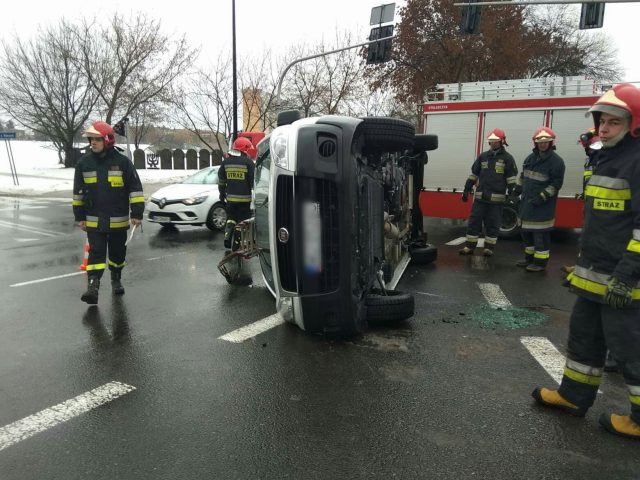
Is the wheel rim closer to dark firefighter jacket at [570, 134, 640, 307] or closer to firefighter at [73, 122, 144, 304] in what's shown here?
firefighter at [73, 122, 144, 304]

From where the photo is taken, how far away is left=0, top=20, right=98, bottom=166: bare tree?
24.8 m

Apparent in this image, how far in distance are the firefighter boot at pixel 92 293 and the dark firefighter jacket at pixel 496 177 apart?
5704 millimetres

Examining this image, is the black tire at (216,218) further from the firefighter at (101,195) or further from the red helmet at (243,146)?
the firefighter at (101,195)

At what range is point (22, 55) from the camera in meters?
24.9

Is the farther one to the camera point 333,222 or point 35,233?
point 35,233

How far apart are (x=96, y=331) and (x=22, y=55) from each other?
25800 millimetres

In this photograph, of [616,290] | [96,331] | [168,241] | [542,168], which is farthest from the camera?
[168,241]

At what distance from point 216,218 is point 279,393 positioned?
7.46 metres

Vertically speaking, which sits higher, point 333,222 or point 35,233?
point 333,222

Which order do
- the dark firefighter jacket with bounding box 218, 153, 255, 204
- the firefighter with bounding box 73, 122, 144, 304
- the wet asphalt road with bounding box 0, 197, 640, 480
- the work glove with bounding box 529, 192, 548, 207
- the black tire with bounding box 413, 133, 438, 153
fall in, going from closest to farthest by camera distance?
the wet asphalt road with bounding box 0, 197, 640, 480 → the firefighter with bounding box 73, 122, 144, 304 → the black tire with bounding box 413, 133, 438, 153 → the work glove with bounding box 529, 192, 548, 207 → the dark firefighter jacket with bounding box 218, 153, 255, 204

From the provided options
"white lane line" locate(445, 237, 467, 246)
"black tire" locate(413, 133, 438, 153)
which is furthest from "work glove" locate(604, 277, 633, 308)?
"white lane line" locate(445, 237, 467, 246)

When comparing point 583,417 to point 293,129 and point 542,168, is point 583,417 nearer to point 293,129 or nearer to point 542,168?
point 293,129

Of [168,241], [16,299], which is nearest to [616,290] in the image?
[16,299]

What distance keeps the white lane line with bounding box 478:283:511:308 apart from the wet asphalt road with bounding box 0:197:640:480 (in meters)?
0.09
